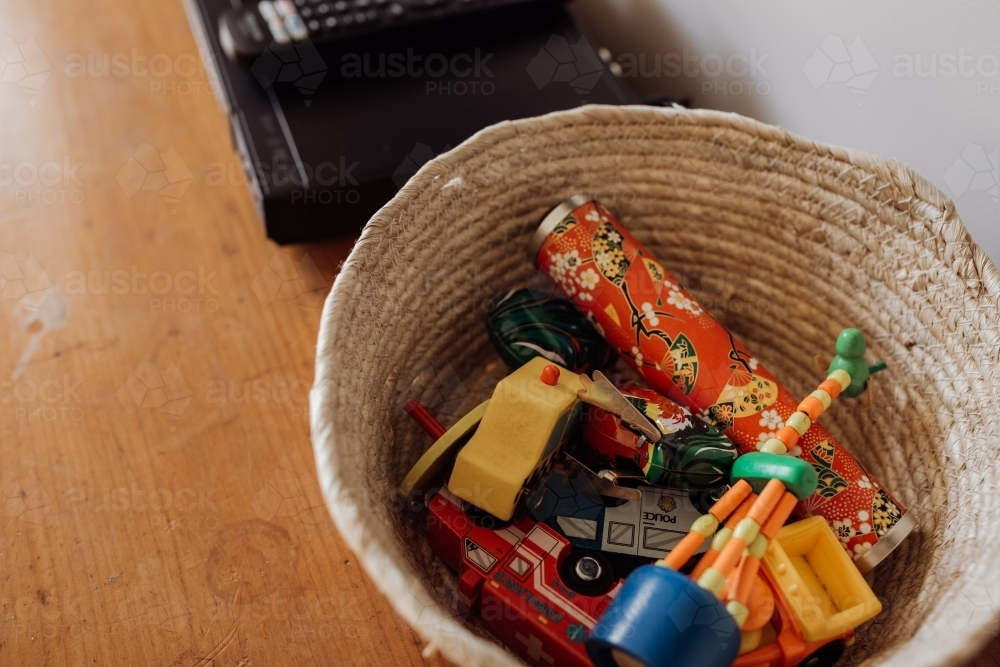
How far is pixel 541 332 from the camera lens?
0.57 meters

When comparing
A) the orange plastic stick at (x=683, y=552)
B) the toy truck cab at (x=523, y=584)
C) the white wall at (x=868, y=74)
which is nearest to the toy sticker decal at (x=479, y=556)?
the toy truck cab at (x=523, y=584)

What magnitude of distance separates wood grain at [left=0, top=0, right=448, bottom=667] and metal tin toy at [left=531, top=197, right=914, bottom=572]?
234 millimetres

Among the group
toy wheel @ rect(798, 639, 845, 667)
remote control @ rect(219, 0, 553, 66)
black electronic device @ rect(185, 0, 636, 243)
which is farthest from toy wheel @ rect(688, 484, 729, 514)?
remote control @ rect(219, 0, 553, 66)

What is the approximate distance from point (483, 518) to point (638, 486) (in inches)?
4.2

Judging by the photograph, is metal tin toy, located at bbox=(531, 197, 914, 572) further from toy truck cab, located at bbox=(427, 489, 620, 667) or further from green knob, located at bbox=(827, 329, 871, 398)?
toy truck cab, located at bbox=(427, 489, 620, 667)

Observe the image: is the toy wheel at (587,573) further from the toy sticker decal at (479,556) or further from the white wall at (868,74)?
the white wall at (868,74)

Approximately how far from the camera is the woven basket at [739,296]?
1.52 feet

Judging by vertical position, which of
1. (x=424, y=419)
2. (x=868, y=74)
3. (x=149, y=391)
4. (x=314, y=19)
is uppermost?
(x=868, y=74)

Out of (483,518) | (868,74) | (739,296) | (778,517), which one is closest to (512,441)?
(483,518)

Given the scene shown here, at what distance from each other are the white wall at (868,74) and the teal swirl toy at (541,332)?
0.25 meters

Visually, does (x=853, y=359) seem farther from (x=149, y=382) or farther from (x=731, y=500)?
(x=149, y=382)

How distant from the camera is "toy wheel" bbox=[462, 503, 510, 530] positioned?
1.63ft

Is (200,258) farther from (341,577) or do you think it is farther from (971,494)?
(971,494)

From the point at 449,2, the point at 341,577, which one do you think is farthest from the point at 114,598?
the point at 449,2
